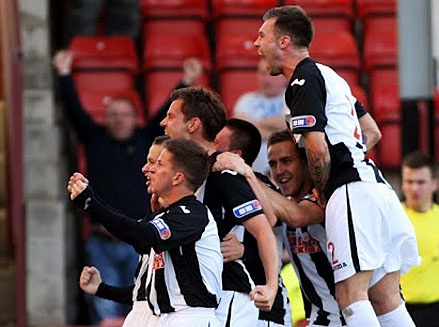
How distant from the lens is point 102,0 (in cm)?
848

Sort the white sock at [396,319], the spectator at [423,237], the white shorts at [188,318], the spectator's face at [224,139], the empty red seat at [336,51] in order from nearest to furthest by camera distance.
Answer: the white shorts at [188,318] → the white sock at [396,319] → the spectator's face at [224,139] → the spectator at [423,237] → the empty red seat at [336,51]

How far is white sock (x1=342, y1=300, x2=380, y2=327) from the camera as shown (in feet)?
14.1

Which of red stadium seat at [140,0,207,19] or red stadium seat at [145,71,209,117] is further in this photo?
red stadium seat at [140,0,207,19]

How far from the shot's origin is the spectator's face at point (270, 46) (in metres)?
4.55

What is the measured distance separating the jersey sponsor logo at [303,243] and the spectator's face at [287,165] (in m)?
0.22

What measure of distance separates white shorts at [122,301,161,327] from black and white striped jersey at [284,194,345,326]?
877 mm

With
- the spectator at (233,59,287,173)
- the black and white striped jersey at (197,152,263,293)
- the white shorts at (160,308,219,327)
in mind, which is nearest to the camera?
the white shorts at (160,308,219,327)

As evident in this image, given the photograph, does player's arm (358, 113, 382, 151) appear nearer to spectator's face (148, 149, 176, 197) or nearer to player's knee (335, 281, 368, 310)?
player's knee (335, 281, 368, 310)

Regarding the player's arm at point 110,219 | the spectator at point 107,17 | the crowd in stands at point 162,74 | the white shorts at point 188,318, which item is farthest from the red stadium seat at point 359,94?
the player's arm at point 110,219

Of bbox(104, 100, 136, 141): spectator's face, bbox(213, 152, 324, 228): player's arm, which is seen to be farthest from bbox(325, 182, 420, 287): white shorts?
bbox(104, 100, 136, 141): spectator's face

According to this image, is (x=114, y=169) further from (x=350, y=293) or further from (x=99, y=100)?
(x=350, y=293)

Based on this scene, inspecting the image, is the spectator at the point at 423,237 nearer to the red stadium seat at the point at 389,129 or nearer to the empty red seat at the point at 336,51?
the red stadium seat at the point at 389,129

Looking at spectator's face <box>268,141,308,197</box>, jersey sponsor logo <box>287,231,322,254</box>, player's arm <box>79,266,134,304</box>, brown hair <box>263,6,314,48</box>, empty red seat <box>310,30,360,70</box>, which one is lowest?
player's arm <box>79,266,134,304</box>

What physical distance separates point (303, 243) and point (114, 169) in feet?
9.29
